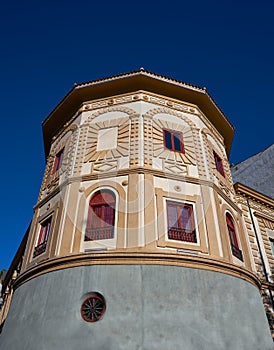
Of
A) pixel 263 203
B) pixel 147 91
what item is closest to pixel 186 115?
pixel 147 91

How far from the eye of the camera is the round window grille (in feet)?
28.7

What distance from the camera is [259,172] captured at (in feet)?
93.2

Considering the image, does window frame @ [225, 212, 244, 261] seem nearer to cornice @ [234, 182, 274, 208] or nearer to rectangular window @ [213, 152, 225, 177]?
rectangular window @ [213, 152, 225, 177]

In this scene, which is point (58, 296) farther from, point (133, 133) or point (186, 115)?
point (186, 115)

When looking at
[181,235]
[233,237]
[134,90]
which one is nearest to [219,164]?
[233,237]

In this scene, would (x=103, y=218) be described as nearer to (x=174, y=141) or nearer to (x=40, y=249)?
(x=40, y=249)

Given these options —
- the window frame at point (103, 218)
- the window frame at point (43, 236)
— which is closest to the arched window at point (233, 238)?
the window frame at point (103, 218)

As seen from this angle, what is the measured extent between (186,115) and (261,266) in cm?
807

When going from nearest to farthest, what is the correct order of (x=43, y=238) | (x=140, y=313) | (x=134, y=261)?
→ (x=140, y=313), (x=134, y=261), (x=43, y=238)

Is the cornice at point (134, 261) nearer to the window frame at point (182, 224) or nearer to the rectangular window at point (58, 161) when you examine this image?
the window frame at point (182, 224)

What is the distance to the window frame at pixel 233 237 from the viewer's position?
12.1m

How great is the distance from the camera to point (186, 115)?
14953mm

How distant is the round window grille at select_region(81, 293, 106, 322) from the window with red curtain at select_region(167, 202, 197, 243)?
10.1 ft

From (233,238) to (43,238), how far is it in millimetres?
7806
